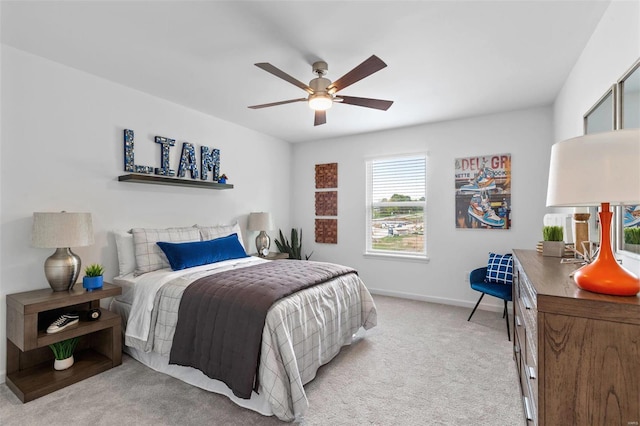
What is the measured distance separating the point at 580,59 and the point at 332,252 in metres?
3.71

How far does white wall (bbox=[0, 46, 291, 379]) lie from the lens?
2.34 metres

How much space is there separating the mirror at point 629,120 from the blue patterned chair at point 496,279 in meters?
1.61

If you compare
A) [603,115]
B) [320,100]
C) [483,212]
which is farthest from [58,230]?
[483,212]

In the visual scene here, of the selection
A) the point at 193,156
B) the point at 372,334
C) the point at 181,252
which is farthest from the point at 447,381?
the point at 193,156

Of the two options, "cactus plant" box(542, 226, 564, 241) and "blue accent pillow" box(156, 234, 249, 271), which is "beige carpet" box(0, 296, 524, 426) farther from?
"cactus plant" box(542, 226, 564, 241)

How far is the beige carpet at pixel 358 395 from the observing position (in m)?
1.85

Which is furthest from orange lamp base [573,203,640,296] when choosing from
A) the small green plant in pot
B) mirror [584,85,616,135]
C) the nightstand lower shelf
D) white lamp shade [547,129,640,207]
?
the small green plant in pot

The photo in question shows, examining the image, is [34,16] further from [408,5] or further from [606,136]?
[606,136]

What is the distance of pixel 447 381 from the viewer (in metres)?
2.25

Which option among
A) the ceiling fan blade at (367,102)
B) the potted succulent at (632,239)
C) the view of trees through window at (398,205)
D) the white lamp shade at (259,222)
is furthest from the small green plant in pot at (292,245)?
the potted succulent at (632,239)

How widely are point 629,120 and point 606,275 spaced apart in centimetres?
103

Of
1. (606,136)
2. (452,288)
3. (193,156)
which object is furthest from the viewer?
(452,288)

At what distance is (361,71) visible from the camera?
6.79 feet

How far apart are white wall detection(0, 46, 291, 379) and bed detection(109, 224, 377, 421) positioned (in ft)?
1.06
